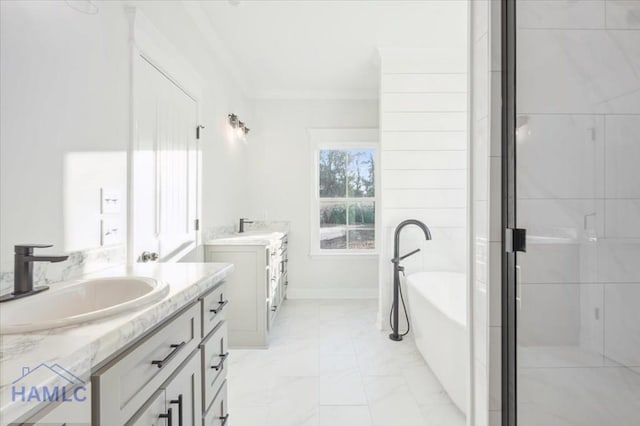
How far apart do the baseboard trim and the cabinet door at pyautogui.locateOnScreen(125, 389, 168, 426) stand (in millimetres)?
3700

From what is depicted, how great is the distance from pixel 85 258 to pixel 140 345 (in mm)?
807

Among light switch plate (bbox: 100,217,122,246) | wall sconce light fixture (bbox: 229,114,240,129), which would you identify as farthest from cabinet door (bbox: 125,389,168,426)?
wall sconce light fixture (bbox: 229,114,240,129)

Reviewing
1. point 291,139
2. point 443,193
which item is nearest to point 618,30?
point 443,193

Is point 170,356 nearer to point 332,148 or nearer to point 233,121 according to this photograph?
point 233,121

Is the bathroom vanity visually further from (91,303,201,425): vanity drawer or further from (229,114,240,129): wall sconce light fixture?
(91,303,201,425): vanity drawer

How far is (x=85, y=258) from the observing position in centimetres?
146

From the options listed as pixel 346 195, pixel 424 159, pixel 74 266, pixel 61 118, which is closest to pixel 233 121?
pixel 346 195

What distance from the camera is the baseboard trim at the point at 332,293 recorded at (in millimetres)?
4641

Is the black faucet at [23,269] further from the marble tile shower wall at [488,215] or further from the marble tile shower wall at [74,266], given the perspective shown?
the marble tile shower wall at [488,215]

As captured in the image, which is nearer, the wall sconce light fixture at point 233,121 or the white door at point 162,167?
the white door at point 162,167

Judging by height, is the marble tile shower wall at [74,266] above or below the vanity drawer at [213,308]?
above

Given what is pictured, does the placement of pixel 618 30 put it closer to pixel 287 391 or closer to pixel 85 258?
pixel 85 258

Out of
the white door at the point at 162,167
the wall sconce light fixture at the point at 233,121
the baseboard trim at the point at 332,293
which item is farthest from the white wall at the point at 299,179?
the white door at the point at 162,167

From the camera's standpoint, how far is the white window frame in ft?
15.3
